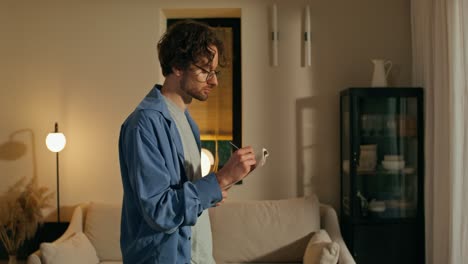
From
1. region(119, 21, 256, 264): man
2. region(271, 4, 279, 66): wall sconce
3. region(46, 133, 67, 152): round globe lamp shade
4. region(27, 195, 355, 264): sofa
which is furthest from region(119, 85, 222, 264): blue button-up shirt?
region(271, 4, 279, 66): wall sconce

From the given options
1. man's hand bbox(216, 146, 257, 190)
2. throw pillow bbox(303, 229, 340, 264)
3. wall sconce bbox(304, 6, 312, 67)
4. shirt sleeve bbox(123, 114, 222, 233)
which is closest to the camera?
shirt sleeve bbox(123, 114, 222, 233)

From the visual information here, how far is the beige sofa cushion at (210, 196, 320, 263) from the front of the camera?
3.46 m

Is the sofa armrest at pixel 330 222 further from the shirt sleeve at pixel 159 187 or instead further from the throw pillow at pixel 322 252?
the shirt sleeve at pixel 159 187

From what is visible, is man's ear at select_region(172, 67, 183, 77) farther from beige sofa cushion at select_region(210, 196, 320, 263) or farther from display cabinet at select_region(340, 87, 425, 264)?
display cabinet at select_region(340, 87, 425, 264)

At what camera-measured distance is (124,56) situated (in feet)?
12.9

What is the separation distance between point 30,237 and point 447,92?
9.36ft

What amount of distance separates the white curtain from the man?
1.99 metres

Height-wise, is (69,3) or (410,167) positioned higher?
(69,3)

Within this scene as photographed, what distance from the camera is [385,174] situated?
3.71m

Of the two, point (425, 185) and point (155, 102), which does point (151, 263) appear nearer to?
point (155, 102)

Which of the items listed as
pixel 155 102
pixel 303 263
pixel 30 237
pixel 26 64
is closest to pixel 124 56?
pixel 26 64

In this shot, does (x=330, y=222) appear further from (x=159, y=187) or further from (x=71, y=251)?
(x=159, y=187)

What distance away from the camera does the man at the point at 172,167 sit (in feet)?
4.32

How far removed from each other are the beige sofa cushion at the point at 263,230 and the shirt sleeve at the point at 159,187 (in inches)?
84.7
